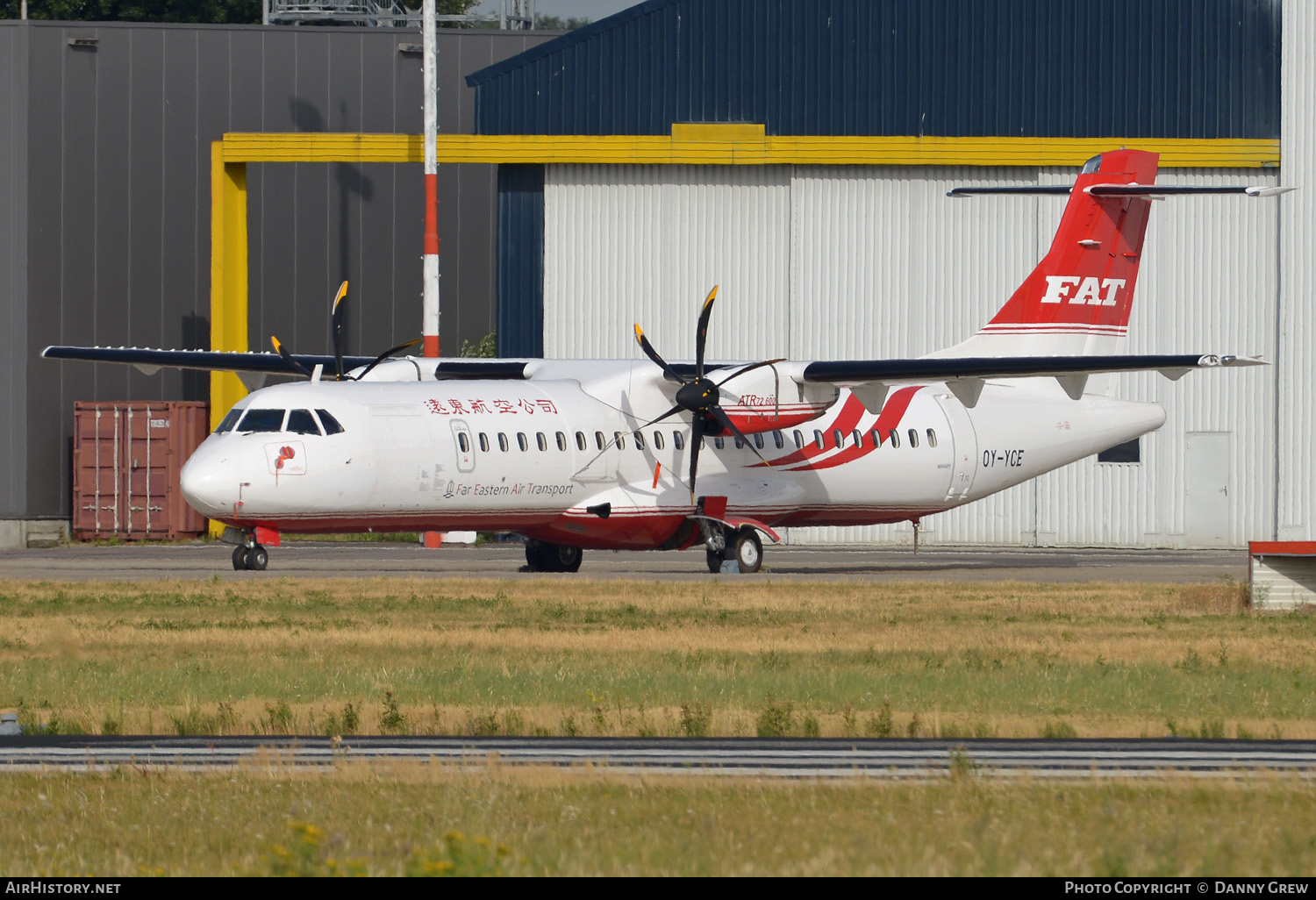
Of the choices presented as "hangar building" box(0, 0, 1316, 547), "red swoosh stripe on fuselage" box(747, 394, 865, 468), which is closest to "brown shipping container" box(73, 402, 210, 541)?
"hangar building" box(0, 0, 1316, 547)

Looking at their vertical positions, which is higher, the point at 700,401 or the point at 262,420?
the point at 700,401

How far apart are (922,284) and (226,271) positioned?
16753 millimetres

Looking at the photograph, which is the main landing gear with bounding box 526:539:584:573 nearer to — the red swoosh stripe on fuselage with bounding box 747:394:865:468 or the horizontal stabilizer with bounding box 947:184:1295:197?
the red swoosh stripe on fuselage with bounding box 747:394:865:468

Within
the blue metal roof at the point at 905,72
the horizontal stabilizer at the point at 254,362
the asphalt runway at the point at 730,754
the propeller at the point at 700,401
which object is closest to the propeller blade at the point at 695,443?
the propeller at the point at 700,401

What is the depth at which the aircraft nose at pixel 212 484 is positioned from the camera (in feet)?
81.4

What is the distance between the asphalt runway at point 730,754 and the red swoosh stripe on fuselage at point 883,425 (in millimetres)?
18593

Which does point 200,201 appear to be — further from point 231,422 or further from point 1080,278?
point 1080,278

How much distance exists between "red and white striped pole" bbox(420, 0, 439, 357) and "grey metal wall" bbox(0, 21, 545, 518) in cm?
708

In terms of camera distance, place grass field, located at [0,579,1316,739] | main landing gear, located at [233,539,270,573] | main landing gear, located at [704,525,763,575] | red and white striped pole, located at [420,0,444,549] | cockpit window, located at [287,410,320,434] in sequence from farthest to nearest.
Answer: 1. red and white striped pole, located at [420,0,444,549]
2. main landing gear, located at [704,525,763,575]
3. main landing gear, located at [233,539,270,573]
4. cockpit window, located at [287,410,320,434]
5. grass field, located at [0,579,1316,739]

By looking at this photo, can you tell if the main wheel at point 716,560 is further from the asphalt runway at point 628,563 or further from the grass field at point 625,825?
the grass field at point 625,825

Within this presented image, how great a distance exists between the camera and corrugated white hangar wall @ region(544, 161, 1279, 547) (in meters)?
41.1

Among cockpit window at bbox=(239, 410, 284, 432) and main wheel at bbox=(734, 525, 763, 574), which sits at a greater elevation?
cockpit window at bbox=(239, 410, 284, 432)

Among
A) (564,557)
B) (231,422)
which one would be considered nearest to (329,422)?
(231,422)

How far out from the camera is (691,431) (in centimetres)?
2950
